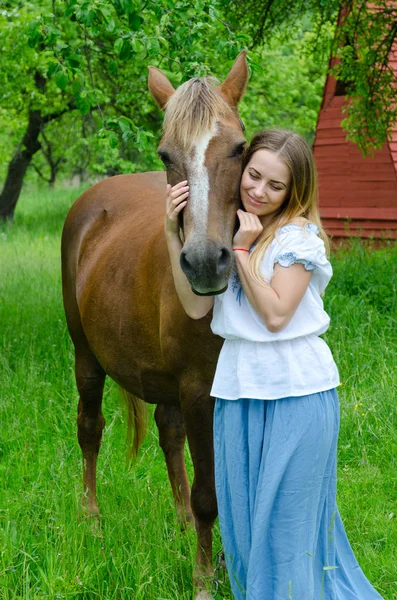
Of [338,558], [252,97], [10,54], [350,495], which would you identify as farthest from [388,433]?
[252,97]

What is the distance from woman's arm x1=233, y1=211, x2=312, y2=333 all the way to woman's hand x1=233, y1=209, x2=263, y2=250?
0.06 metres

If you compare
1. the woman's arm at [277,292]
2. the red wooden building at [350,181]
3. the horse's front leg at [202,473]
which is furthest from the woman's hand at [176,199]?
the red wooden building at [350,181]

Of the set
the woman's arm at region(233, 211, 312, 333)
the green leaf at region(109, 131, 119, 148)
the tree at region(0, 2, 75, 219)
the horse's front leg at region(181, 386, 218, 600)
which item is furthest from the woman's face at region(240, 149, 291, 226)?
the tree at region(0, 2, 75, 219)

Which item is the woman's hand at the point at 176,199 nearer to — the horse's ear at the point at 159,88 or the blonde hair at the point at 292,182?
the blonde hair at the point at 292,182

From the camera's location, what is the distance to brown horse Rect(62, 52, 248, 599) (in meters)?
2.42

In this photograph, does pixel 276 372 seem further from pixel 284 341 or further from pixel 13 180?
pixel 13 180

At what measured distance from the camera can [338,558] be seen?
280 cm

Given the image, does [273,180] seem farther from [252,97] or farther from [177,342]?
[252,97]

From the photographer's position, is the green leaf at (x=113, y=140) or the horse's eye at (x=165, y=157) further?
the green leaf at (x=113, y=140)

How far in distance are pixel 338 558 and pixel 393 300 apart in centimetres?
441

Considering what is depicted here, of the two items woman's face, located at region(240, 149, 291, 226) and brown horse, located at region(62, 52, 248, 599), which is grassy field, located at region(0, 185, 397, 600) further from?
woman's face, located at region(240, 149, 291, 226)

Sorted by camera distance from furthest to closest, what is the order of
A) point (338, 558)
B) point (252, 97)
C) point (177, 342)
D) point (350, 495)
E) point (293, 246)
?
point (252, 97), point (350, 495), point (177, 342), point (338, 558), point (293, 246)

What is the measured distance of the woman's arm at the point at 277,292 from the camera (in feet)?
7.71

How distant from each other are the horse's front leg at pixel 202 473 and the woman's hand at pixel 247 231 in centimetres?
78
